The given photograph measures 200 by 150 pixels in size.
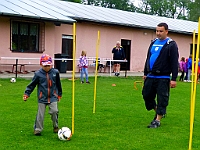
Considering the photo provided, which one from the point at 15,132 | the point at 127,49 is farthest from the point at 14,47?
the point at 15,132

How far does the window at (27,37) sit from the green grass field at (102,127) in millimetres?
11330

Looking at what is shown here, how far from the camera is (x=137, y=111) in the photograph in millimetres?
10250

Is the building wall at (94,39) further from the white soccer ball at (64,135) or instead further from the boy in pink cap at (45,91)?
the white soccer ball at (64,135)

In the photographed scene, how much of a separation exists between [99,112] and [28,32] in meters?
14.9

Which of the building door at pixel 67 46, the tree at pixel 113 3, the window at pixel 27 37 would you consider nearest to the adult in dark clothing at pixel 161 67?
the window at pixel 27 37

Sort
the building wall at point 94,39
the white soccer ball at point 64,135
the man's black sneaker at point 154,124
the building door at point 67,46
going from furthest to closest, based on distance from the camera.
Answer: the building door at point 67,46, the building wall at point 94,39, the man's black sneaker at point 154,124, the white soccer ball at point 64,135

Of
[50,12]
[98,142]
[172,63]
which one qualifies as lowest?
[98,142]

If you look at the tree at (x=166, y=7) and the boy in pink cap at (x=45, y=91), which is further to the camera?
the tree at (x=166, y=7)

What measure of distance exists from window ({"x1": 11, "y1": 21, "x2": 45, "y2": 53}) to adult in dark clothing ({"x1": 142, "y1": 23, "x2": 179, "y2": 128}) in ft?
51.9

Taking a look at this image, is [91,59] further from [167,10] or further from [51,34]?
[167,10]

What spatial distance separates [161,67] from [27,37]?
16.9m

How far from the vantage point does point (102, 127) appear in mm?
8055

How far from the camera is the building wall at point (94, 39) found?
22500mm

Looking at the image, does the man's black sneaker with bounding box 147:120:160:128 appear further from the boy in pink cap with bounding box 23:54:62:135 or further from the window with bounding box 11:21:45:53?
the window with bounding box 11:21:45:53
